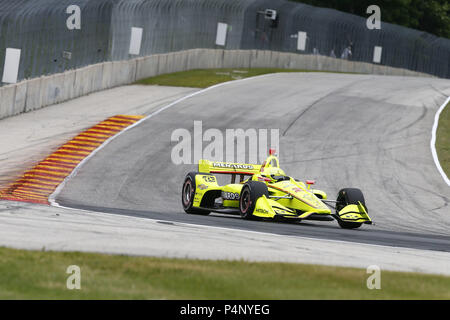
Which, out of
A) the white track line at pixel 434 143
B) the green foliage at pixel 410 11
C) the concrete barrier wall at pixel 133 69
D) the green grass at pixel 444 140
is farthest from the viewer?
the green foliage at pixel 410 11

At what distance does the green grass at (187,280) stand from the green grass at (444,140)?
14391 millimetres

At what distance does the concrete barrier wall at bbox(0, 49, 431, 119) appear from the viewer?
28.4 m

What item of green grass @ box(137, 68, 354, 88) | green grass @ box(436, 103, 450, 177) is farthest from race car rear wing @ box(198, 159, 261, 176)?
green grass @ box(137, 68, 354, 88)

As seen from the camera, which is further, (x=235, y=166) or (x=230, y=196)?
(x=235, y=166)

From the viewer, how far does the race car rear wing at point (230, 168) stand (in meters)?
16.6

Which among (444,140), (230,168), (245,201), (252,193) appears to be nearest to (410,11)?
(444,140)

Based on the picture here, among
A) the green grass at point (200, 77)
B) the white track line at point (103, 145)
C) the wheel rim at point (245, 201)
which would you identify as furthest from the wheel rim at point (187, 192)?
the green grass at point (200, 77)

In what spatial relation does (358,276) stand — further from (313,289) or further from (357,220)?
(357,220)

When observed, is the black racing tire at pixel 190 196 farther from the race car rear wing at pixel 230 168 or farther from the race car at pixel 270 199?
the race car rear wing at pixel 230 168

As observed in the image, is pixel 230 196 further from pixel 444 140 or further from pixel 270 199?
pixel 444 140

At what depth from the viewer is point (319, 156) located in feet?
76.8

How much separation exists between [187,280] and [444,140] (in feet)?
63.6

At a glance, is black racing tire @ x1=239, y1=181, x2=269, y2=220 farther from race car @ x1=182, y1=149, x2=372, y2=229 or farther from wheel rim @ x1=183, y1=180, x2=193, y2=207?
wheel rim @ x1=183, y1=180, x2=193, y2=207
